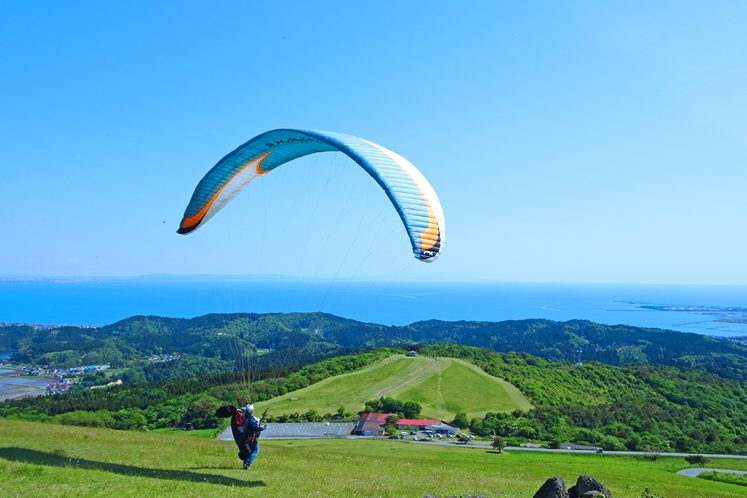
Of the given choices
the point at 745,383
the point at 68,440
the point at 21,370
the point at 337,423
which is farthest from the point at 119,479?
the point at 21,370

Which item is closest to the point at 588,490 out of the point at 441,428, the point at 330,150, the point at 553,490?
the point at 553,490

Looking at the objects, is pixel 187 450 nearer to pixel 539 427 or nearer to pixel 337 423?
pixel 337 423

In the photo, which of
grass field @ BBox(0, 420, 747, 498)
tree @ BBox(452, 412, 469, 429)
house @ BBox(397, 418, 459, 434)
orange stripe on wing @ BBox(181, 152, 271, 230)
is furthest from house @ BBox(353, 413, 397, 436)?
orange stripe on wing @ BBox(181, 152, 271, 230)

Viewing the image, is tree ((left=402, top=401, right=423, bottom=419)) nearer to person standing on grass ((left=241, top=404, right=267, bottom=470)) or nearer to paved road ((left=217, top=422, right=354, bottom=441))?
paved road ((left=217, top=422, right=354, bottom=441))

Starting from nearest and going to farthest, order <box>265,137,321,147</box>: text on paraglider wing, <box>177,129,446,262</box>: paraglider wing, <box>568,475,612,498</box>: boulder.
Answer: <box>568,475,612,498</box>: boulder
<box>177,129,446,262</box>: paraglider wing
<box>265,137,321,147</box>: text on paraglider wing

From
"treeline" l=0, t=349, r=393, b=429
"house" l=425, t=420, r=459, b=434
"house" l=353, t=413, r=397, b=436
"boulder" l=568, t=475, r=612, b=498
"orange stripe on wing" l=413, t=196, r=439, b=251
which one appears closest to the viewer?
"boulder" l=568, t=475, r=612, b=498
